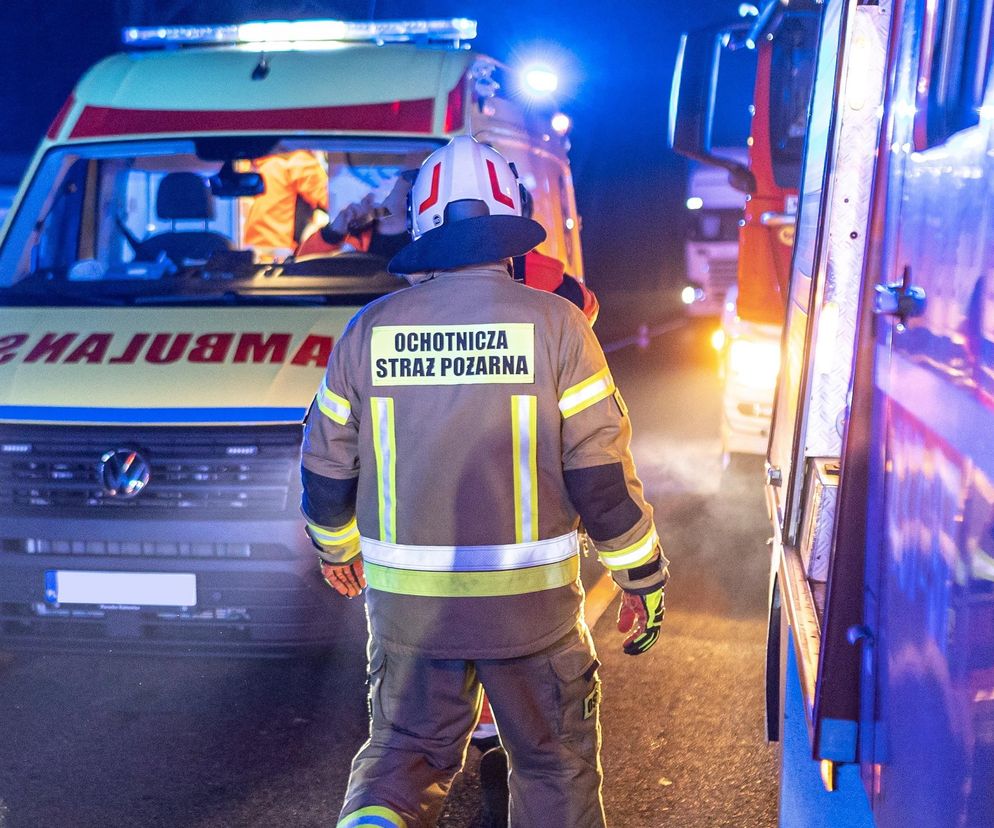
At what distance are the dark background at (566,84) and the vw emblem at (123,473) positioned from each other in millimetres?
12450

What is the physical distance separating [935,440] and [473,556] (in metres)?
1.23

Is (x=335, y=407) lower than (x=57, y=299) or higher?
higher

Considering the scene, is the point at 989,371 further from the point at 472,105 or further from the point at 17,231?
the point at 17,231

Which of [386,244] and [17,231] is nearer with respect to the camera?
[386,244]

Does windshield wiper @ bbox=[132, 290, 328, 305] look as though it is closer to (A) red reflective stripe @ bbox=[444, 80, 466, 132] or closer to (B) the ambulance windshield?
(B) the ambulance windshield

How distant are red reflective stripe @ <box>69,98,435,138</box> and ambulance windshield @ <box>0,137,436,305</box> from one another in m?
0.06

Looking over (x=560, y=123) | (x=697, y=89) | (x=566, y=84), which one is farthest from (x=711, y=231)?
(x=697, y=89)

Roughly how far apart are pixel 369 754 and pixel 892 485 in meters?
1.34

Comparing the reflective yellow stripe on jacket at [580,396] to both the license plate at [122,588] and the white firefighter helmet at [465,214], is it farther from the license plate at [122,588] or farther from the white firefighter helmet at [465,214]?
the license plate at [122,588]

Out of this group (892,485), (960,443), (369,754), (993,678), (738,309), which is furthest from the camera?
(738,309)

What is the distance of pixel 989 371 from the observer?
1.42 m

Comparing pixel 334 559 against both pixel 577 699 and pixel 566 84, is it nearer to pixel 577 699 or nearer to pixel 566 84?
pixel 577 699

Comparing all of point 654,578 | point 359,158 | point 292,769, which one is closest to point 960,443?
point 654,578

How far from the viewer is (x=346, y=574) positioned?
3100mm
